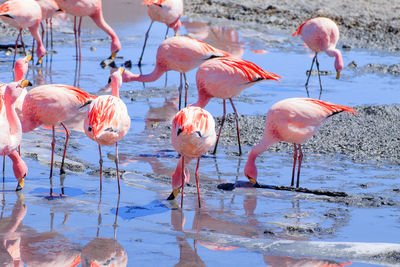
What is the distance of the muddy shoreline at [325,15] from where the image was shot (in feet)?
44.0

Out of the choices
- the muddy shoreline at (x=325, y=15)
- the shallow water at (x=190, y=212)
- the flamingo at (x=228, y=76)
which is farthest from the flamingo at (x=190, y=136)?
the muddy shoreline at (x=325, y=15)

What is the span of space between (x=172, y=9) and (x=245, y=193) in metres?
6.00

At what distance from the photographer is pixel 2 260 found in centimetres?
407

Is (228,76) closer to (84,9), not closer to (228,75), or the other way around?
(228,75)

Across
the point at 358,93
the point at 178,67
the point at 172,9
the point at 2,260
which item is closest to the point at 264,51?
the point at 172,9

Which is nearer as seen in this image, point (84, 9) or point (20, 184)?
point (20, 184)

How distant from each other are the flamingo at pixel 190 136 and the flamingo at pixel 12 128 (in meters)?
1.21

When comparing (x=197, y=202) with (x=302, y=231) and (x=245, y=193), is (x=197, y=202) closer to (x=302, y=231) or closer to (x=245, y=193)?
(x=245, y=193)

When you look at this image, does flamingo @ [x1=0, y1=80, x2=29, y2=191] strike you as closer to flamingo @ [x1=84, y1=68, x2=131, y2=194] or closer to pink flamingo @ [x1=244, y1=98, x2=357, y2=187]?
flamingo @ [x1=84, y1=68, x2=131, y2=194]

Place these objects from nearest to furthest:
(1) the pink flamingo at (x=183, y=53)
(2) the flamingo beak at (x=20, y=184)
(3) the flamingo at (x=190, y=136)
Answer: (3) the flamingo at (x=190, y=136) < (2) the flamingo beak at (x=20, y=184) < (1) the pink flamingo at (x=183, y=53)

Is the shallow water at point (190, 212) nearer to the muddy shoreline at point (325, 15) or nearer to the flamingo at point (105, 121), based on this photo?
the flamingo at point (105, 121)

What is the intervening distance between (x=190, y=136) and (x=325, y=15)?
400 inches

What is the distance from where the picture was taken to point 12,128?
545 cm

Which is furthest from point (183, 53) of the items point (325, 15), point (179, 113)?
point (325, 15)
